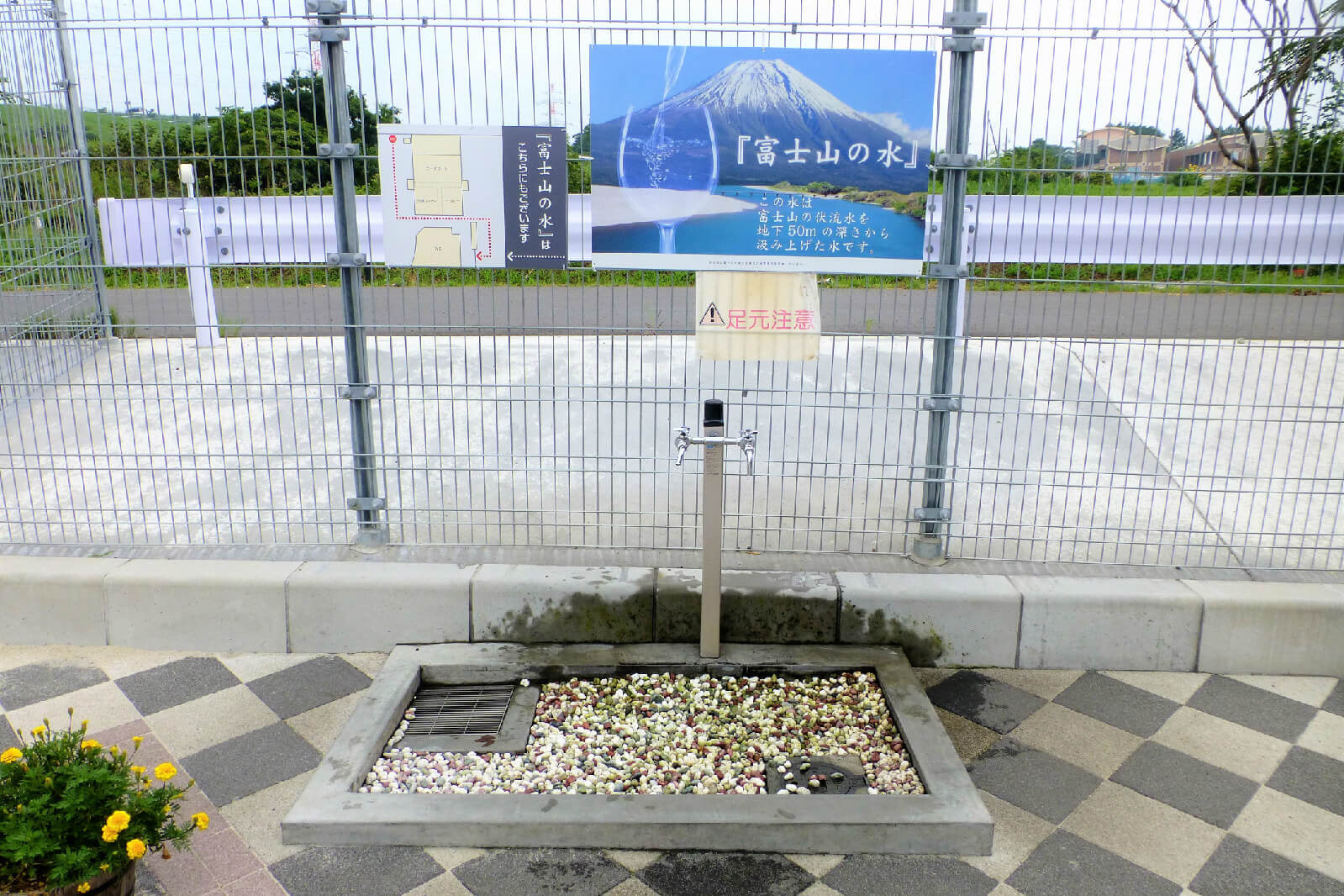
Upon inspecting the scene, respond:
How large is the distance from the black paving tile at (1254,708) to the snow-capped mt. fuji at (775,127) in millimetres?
2486

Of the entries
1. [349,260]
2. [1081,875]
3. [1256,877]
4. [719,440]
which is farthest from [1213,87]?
[349,260]

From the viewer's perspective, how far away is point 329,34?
4352 mm

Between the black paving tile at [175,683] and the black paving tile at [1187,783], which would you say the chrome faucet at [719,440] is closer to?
the black paving tile at [1187,783]

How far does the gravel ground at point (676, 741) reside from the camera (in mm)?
3742

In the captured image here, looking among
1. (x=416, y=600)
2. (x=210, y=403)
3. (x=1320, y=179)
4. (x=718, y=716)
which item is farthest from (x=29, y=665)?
(x=1320, y=179)

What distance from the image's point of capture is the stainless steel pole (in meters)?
4.17

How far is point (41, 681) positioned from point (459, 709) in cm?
177

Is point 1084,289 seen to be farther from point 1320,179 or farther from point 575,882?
point 575,882

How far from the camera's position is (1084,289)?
453 cm

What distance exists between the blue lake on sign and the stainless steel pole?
2.25 ft

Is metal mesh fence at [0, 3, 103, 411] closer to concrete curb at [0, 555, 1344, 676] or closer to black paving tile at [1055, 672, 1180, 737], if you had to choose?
concrete curb at [0, 555, 1344, 676]

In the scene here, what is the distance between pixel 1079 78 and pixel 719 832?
10.7ft

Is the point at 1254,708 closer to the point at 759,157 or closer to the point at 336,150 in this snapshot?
the point at 759,157

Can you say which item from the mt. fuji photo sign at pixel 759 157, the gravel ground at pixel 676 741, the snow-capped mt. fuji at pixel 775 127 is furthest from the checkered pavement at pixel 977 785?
the snow-capped mt. fuji at pixel 775 127
